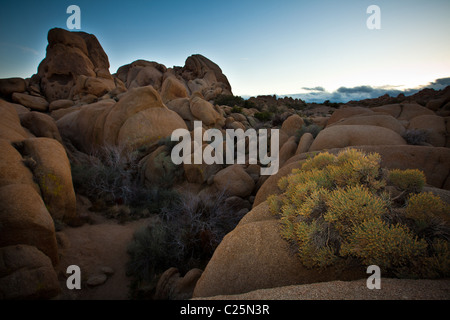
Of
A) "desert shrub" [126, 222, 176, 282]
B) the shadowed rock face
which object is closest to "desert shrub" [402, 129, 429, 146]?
"desert shrub" [126, 222, 176, 282]

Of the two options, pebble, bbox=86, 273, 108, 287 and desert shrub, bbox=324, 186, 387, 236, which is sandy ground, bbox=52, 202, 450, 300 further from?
desert shrub, bbox=324, 186, 387, 236

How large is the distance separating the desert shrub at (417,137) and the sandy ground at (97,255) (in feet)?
33.2

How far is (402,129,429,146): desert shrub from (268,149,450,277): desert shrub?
6252 mm

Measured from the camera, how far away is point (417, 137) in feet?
24.2

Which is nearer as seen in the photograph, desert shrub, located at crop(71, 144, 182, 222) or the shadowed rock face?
desert shrub, located at crop(71, 144, 182, 222)

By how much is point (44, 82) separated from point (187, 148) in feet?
76.5

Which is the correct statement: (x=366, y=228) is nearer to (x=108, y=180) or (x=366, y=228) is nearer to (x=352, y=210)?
(x=352, y=210)

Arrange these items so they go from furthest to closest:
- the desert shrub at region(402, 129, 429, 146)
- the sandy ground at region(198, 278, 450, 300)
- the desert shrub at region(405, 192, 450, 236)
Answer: the desert shrub at region(402, 129, 429, 146) < the desert shrub at region(405, 192, 450, 236) < the sandy ground at region(198, 278, 450, 300)

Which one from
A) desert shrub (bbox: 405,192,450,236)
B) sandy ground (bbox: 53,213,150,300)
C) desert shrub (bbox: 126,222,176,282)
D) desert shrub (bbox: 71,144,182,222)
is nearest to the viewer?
desert shrub (bbox: 405,192,450,236)

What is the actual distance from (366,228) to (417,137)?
7.69m

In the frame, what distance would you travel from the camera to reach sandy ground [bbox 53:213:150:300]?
4.97 m

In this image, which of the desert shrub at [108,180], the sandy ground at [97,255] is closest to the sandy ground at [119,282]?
the sandy ground at [97,255]

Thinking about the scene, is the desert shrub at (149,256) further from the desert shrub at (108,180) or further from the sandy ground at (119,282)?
the desert shrub at (108,180)

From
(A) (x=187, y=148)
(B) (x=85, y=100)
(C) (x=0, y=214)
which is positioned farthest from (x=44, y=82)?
(C) (x=0, y=214)
